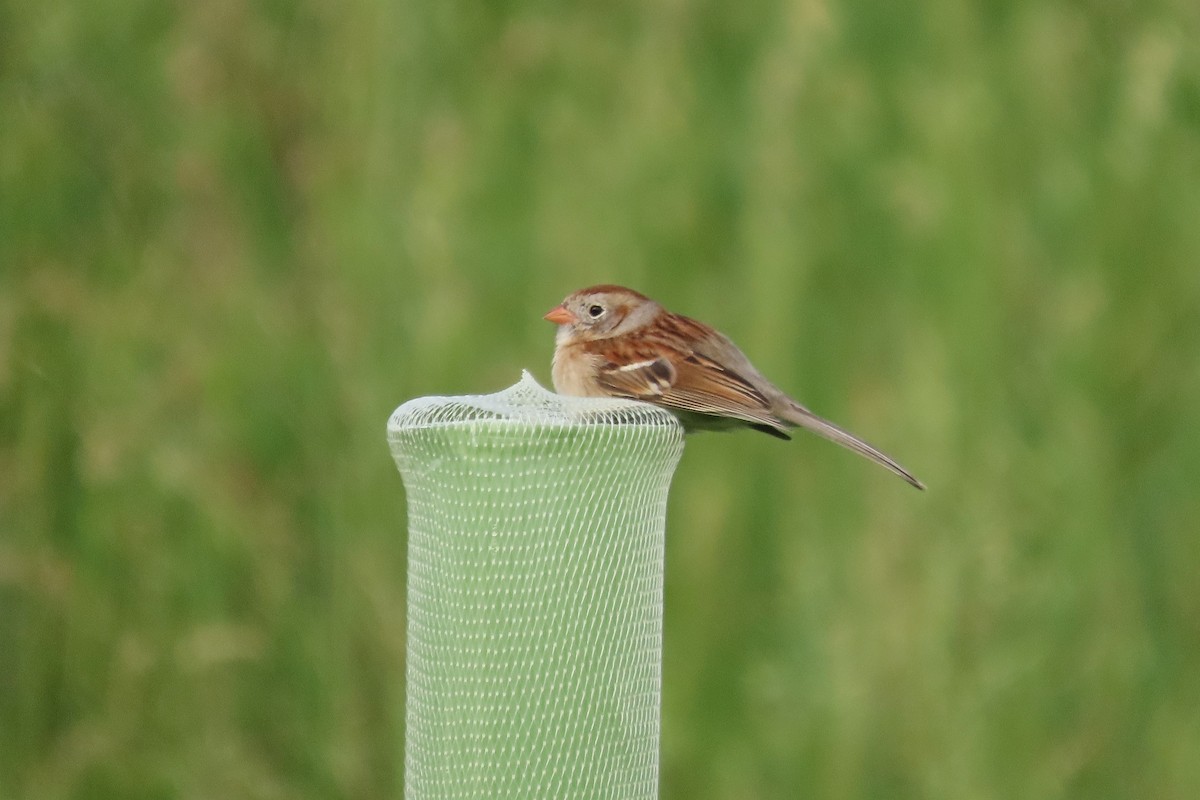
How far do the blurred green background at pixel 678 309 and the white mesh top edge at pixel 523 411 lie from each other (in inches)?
78.7

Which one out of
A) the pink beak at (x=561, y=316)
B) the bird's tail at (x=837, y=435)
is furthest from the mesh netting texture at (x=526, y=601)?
the pink beak at (x=561, y=316)

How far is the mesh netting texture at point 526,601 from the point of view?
2553 mm

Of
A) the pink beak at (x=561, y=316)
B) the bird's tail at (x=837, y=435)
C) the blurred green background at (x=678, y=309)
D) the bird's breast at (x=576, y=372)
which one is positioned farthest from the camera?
the blurred green background at (x=678, y=309)

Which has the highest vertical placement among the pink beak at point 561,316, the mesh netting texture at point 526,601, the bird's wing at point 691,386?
the pink beak at point 561,316

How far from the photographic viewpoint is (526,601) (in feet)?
8.48

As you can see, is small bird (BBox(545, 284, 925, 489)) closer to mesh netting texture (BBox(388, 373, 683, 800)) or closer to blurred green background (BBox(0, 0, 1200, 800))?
blurred green background (BBox(0, 0, 1200, 800))

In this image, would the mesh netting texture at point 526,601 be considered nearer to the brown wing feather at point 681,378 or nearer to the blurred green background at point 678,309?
the brown wing feather at point 681,378

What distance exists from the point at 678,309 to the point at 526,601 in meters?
2.73

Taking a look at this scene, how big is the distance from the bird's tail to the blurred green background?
3.69ft

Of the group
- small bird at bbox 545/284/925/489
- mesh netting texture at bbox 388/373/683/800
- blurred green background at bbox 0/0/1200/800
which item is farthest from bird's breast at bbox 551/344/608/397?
mesh netting texture at bbox 388/373/683/800

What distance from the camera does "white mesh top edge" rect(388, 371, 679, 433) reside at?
8.58 feet

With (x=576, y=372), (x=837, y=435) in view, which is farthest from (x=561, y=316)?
(x=837, y=435)

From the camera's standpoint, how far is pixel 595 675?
8.63 ft

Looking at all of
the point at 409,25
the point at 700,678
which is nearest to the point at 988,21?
the point at 409,25
